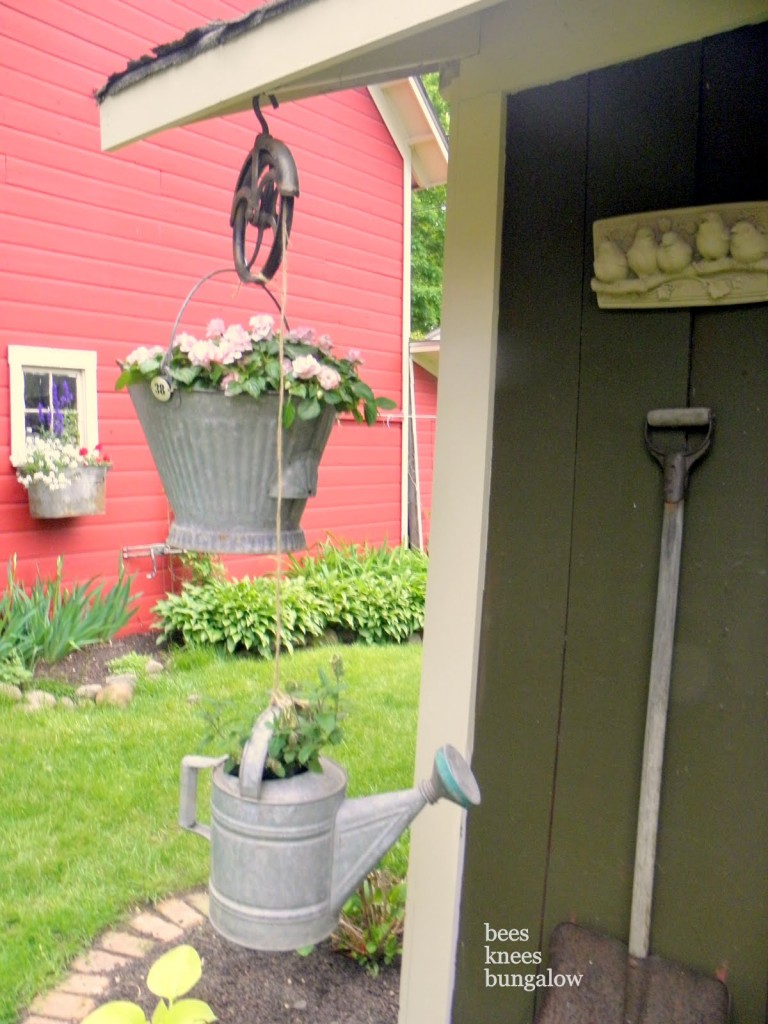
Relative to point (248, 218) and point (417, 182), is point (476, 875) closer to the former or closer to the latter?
point (248, 218)

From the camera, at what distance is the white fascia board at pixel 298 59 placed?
3.82 feet

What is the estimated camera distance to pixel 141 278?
5465mm

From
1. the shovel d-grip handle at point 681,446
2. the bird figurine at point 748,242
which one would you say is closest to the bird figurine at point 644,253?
the bird figurine at point 748,242

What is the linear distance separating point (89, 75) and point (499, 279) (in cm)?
454

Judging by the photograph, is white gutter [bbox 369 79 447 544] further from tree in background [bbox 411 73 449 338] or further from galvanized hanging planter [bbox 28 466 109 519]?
tree in background [bbox 411 73 449 338]

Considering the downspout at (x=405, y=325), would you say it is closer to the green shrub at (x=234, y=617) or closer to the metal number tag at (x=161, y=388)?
the green shrub at (x=234, y=617)

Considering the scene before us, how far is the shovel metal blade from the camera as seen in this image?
1.44 m

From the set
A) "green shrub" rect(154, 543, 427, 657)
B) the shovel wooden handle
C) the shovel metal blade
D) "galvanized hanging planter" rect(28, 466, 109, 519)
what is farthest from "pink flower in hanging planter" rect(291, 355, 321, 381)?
"green shrub" rect(154, 543, 427, 657)

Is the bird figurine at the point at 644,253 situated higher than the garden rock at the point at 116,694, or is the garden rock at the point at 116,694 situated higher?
the bird figurine at the point at 644,253

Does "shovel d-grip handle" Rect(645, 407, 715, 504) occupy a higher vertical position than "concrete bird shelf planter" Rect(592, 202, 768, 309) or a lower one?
lower

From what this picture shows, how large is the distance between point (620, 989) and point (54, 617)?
400cm

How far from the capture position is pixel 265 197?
152 centimetres

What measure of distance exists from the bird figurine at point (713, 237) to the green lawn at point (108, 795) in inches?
39.5

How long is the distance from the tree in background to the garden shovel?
1370 cm
